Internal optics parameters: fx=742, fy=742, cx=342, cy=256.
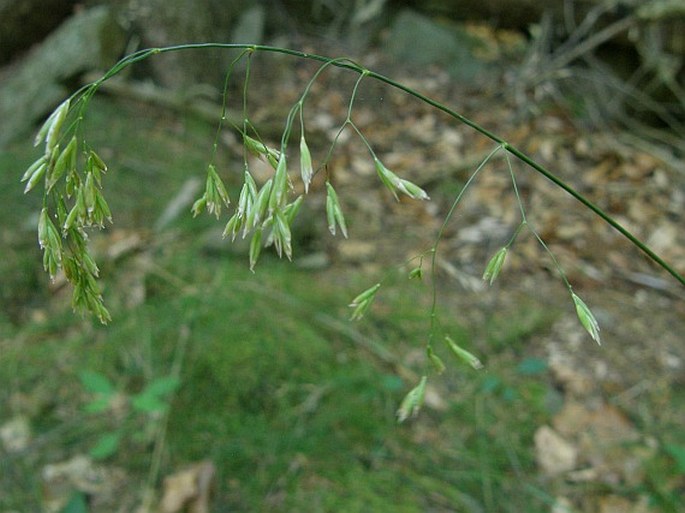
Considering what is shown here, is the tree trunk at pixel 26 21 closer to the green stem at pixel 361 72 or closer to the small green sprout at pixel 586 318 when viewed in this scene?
the green stem at pixel 361 72

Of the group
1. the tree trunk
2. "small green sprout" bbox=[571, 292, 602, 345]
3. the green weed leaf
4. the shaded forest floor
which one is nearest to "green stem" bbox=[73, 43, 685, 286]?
"small green sprout" bbox=[571, 292, 602, 345]

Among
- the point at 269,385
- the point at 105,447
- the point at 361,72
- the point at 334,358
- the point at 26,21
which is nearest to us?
the point at 361,72

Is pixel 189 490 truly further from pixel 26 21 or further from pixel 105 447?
pixel 26 21

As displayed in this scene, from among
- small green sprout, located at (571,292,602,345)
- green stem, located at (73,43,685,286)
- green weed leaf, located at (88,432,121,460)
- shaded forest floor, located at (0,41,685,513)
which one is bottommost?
shaded forest floor, located at (0,41,685,513)

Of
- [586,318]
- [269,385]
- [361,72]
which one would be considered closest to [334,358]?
[269,385]

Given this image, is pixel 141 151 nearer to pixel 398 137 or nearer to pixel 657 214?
pixel 398 137

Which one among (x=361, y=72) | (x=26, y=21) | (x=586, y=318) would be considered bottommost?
(x=26, y=21)

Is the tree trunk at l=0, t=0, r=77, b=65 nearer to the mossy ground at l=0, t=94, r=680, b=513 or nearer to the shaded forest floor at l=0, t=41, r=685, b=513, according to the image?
the shaded forest floor at l=0, t=41, r=685, b=513

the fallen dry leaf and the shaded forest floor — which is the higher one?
the fallen dry leaf

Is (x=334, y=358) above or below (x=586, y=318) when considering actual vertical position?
below
